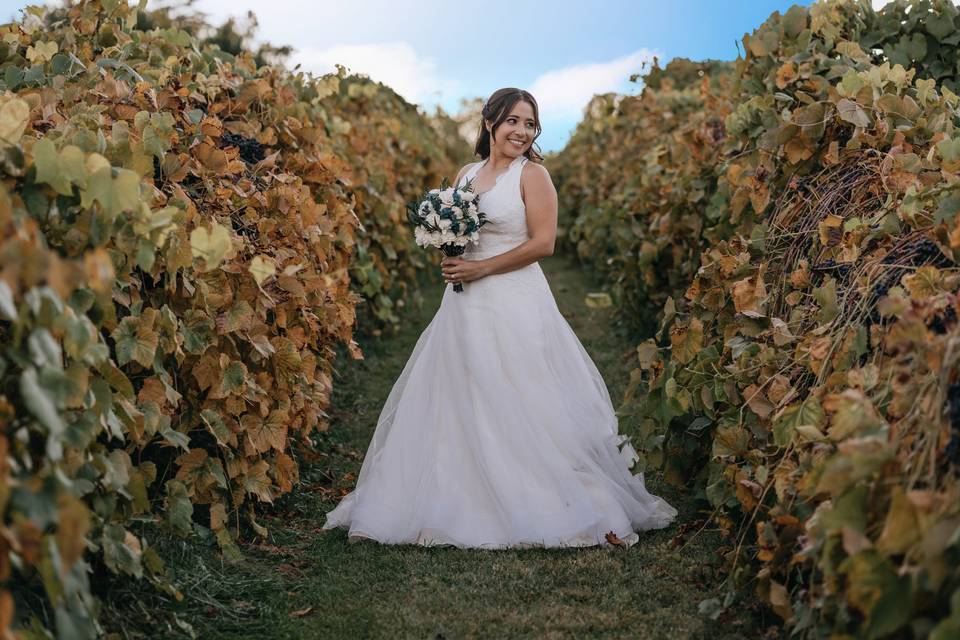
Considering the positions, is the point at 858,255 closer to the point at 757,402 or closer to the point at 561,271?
the point at 757,402

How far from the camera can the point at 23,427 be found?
2232 millimetres

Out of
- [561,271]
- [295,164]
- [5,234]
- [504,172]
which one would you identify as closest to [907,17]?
[504,172]

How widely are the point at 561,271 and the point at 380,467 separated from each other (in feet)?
36.5

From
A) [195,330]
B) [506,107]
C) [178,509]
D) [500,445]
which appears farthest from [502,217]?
[178,509]

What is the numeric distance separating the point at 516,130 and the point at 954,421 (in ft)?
9.59

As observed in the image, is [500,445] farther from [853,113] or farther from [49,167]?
[49,167]

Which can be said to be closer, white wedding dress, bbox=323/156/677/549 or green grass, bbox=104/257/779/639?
green grass, bbox=104/257/779/639

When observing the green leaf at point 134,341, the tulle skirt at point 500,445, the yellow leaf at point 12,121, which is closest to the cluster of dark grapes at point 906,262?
the tulle skirt at point 500,445

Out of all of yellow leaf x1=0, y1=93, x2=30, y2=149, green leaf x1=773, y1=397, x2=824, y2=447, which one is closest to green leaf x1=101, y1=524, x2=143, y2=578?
yellow leaf x1=0, y1=93, x2=30, y2=149

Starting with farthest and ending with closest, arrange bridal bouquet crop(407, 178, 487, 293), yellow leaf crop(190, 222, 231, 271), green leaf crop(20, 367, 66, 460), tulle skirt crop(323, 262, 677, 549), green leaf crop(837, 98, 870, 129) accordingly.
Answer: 1. bridal bouquet crop(407, 178, 487, 293)
2. tulle skirt crop(323, 262, 677, 549)
3. green leaf crop(837, 98, 870, 129)
4. yellow leaf crop(190, 222, 231, 271)
5. green leaf crop(20, 367, 66, 460)

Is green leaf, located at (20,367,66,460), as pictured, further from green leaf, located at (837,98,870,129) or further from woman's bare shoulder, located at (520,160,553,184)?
green leaf, located at (837,98,870,129)

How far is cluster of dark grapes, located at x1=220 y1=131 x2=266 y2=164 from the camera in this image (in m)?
5.24

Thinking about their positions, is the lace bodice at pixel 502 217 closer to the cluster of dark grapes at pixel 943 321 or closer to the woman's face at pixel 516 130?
the woman's face at pixel 516 130

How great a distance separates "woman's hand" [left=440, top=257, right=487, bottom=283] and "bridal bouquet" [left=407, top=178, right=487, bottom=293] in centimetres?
7
